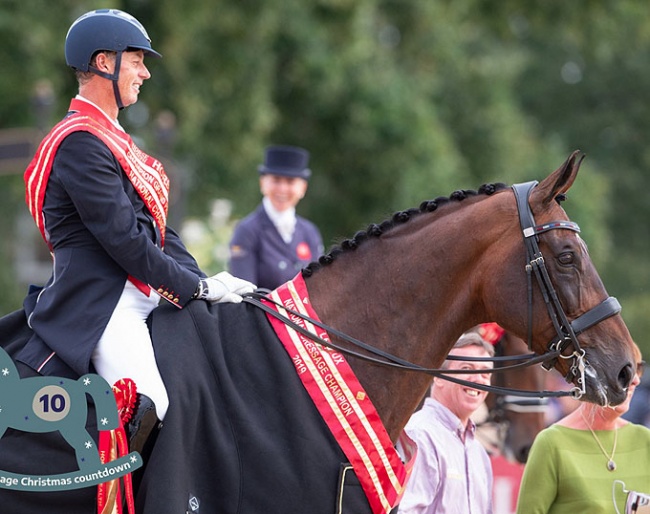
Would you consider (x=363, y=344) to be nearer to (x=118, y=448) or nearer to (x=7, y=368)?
(x=118, y=448)

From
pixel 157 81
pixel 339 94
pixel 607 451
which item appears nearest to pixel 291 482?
pixel 607 451

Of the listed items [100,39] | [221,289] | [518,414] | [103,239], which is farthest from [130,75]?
[518,414]

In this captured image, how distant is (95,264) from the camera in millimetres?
4742

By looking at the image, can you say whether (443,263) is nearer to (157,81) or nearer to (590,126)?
(157,81)

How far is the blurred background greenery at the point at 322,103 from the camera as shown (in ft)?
56.4

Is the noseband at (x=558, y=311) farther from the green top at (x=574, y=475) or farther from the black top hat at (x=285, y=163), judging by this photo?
the black top hat at (x=285, y=163)

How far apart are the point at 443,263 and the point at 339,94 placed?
18.5 meters

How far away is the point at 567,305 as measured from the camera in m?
4.79

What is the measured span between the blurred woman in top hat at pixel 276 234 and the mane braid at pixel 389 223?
3.33 m

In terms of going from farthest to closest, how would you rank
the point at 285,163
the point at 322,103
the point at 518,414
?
the point at 322,103 → the point at 285,163 → the point at 518,414

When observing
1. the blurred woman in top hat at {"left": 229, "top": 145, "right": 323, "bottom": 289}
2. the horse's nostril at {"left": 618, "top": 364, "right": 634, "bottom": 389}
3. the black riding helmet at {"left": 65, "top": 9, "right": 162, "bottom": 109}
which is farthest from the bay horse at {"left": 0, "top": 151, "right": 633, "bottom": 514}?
the blurred woman in top hat at {"left": 229, "top": 145, "right": 323, "bottom": 289}

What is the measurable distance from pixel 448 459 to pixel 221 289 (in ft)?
4.80

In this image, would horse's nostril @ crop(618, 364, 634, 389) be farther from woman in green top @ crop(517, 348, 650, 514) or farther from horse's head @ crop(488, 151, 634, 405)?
A: woman in green top @ crop(517, 348, 650, 514)

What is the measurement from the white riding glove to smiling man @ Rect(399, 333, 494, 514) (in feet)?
3.94
